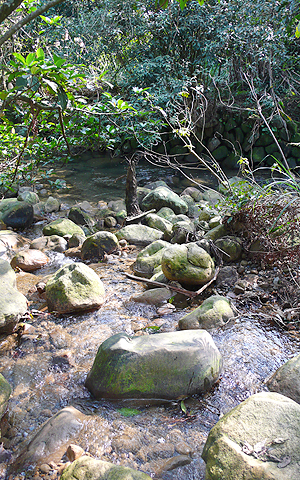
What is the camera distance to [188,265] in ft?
11.6

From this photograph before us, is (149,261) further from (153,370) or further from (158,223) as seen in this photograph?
(153,370)

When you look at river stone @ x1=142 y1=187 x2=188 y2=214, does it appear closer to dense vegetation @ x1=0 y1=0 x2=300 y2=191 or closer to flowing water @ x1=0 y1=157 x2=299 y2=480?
dense vegetation @ x1=0 y1=0 x2=300 y2=191

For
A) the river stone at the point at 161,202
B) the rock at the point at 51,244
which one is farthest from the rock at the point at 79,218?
the river stone at the point at 161,202

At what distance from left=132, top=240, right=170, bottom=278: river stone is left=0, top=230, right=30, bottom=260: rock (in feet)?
5.67

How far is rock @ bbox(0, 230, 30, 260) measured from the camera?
173 inches

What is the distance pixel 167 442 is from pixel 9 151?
15.9 ft

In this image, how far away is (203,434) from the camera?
193 centimetres

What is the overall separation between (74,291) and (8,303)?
2.06ft

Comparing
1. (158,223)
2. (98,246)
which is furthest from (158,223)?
(98,246)

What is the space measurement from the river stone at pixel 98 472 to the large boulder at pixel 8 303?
1.48 metres

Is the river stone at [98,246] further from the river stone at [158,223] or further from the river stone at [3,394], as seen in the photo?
the river stone at [3,394]

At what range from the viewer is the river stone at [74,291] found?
124 inches

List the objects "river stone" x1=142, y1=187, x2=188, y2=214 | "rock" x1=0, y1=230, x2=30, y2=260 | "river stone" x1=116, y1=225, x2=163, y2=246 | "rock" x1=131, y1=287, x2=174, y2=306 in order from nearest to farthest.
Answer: "rock" x1=131, y1=287, x2=174, y2=306 < "rock" x1=0, y1=230, x2=30, y2=260 < "river stone" x1=116, y1=225, x2=163, y2=246 < "river stone" x1=142, y1=187, x2=188, y2=214

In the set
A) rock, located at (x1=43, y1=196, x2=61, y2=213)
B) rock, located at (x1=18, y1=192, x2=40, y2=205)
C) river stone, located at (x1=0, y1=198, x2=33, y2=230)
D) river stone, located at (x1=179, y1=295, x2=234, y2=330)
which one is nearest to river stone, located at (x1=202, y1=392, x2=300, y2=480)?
river stone, located at (x1=179, y1=295, x2=234, y2=330)
